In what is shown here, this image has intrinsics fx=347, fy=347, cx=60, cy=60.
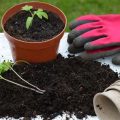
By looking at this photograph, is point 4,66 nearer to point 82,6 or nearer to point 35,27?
point 35,27

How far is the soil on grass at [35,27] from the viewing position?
176 centimetres

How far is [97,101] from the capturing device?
5.15 ft

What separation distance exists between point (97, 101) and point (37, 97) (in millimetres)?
292

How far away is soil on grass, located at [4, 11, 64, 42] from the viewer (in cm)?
176

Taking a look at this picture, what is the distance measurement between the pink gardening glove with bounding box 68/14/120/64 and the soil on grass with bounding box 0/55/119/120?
7 centimetres

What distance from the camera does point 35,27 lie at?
181 centimetres

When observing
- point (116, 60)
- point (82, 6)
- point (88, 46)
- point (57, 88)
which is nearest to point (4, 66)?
point (57, 88)

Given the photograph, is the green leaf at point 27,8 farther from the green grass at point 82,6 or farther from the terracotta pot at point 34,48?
the green grass at point 82,6

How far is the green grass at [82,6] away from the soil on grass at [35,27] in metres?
0.83

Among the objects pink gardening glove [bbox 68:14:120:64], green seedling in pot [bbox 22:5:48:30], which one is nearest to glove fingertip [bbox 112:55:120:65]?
pink gardening glove [bbox 68:14:120:64]

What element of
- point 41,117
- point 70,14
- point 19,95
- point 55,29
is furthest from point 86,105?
point 70,14

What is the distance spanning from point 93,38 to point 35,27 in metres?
0.33

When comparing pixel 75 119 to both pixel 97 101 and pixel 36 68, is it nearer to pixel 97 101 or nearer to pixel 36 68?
pixel 97 101

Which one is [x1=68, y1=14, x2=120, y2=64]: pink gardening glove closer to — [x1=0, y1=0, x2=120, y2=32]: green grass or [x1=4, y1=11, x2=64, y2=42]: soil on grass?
[x1=4, y1=11, x2=64, y2=42]: soil on grass
